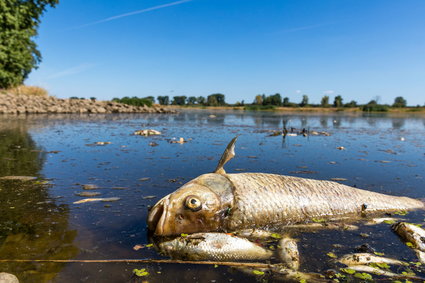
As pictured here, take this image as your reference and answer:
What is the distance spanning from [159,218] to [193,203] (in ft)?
1.75

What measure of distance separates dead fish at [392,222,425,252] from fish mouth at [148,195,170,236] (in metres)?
3.48

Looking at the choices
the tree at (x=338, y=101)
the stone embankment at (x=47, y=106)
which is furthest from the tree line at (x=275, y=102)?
the stone embankment at (x=47, y=106)

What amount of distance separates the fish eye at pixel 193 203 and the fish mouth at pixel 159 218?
0.91ft

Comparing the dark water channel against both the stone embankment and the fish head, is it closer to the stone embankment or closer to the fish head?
the fish head

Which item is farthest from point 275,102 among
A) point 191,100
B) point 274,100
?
point 191,100

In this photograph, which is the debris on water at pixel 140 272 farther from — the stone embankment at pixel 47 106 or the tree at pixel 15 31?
the stone embankment at pixel 47 106

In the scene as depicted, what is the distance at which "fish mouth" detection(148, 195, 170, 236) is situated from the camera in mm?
3674

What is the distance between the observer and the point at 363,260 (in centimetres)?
323

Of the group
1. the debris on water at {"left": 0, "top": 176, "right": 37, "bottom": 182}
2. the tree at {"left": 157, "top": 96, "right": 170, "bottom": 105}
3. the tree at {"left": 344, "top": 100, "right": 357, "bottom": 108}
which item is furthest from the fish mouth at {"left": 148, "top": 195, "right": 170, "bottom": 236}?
the tree at {"left": 157, "top": 96, "right": 170, "bottom": 105}

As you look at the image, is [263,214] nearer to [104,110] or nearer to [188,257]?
[188,257]

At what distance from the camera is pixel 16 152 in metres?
9.59

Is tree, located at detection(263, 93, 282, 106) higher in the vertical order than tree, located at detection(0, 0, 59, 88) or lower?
higher

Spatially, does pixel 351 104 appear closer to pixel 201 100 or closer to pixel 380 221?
pixel 201 100

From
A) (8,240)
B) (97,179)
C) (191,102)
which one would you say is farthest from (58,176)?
(191,102)
